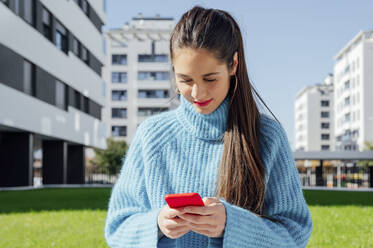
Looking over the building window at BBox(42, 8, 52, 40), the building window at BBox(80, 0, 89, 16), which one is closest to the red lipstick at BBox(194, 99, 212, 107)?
the building window at BBox(42, 8, 52, 40)

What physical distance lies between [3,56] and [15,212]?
9.95 metres

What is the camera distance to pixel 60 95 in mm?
26125

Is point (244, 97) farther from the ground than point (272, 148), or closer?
farther from the ground

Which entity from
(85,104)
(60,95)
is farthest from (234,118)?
(85,104)

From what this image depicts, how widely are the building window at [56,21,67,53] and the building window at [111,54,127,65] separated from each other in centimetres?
4127

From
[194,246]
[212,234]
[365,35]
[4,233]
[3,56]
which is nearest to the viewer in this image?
[212,234]

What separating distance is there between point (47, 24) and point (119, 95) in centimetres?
4440

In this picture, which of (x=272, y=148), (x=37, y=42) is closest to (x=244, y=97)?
(x=272, y=148)

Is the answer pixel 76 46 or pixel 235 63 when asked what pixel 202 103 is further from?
pixel 76 46

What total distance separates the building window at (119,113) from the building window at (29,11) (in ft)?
151

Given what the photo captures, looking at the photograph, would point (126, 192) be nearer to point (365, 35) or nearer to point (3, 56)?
point (3, 56)

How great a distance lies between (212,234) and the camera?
1642mm

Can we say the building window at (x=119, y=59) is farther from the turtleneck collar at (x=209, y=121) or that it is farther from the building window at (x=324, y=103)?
the turtleneck collar at (x=209, y=121)

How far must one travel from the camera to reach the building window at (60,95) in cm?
2561
